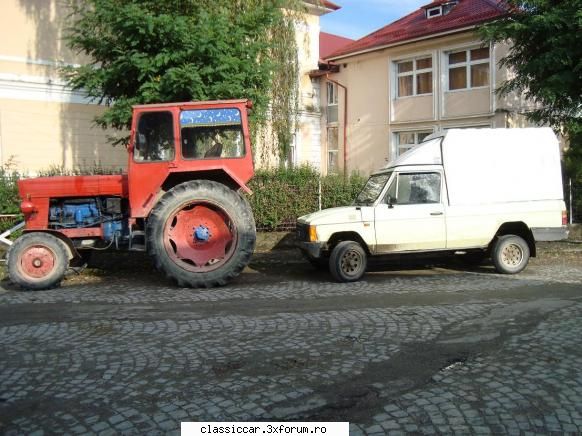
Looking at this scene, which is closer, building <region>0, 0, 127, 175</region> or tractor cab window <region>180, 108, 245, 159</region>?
tractor cab window <region>180, 108, 245, 159</region>

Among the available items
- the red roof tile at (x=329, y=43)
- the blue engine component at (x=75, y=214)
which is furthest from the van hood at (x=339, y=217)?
the red roof tile at (x=329, y=43)

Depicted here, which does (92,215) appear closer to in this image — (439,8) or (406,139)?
(406,139)

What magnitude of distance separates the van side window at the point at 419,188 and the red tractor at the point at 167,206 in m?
2.75

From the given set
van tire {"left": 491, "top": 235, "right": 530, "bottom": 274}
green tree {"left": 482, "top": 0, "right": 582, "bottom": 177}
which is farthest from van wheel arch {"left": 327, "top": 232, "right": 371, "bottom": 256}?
green tree {"left": 482, "top": 0, "right": 582, "bottom": 177}

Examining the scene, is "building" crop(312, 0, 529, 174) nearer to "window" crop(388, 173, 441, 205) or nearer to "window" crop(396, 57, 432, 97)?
"window" crop(396, 57, 432, 97)

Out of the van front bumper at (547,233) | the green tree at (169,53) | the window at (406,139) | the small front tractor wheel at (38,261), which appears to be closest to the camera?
the small front tractor wheel at (38,261)

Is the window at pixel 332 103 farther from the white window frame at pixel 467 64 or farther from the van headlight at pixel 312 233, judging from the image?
the van headlight at pixel 312 233

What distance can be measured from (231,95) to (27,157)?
10.1 meters

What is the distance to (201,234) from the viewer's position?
8922 millimetres

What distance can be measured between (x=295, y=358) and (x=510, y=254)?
6377 millimetres

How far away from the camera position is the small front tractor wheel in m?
8.61

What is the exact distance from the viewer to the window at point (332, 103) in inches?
1156

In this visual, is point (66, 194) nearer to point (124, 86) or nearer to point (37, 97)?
point (124, 86)

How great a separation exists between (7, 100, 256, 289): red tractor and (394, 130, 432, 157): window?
60.9ft
